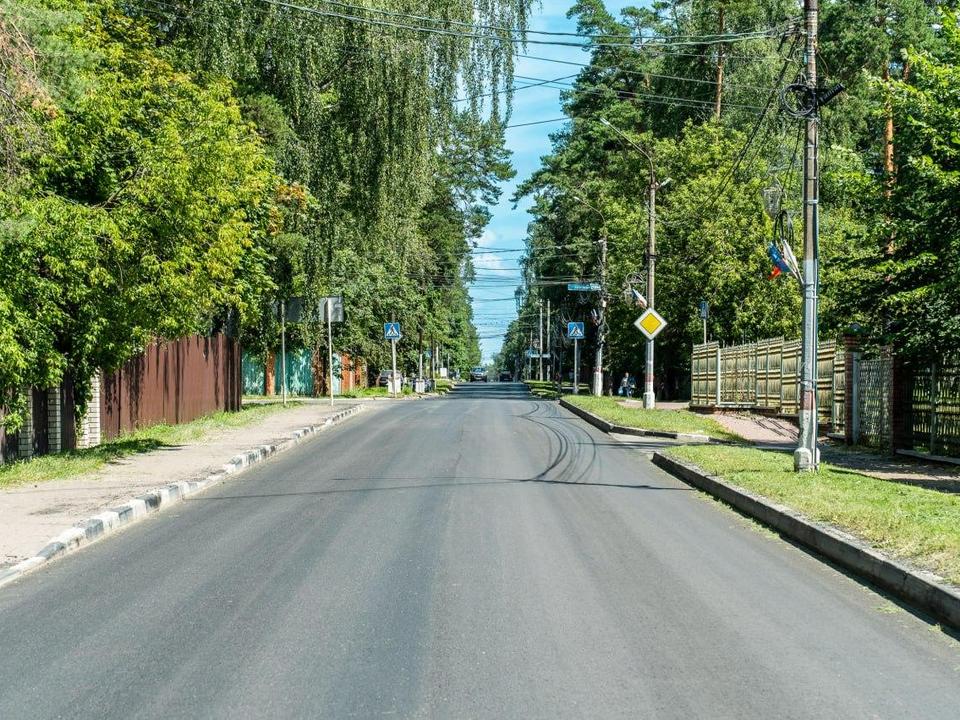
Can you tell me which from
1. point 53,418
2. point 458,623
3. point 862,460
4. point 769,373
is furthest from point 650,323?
point 458,623

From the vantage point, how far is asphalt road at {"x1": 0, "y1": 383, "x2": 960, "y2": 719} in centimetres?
490

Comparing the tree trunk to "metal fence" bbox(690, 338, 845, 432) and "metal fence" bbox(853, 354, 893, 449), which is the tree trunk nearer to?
"metal fence" bbox(690, 338, 845, 432)

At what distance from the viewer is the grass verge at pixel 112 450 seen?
13.3m

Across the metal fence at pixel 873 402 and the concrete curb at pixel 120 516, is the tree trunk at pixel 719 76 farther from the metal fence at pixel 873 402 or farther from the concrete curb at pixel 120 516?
the concrete curb at pixel 120 516

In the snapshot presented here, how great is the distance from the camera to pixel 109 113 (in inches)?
591

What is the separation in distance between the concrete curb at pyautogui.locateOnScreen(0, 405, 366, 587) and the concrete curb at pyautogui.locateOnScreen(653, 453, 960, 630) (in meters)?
6.74

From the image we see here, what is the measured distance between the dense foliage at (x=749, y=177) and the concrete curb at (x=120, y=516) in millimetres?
11366

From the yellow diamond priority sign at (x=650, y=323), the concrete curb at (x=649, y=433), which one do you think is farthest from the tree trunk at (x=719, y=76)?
the concrete curb at (x=649, y=433)

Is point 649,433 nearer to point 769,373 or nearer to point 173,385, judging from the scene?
point 769,373

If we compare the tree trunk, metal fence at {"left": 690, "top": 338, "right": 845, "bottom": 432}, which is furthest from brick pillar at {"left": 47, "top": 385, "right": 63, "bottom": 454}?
the tree trunk

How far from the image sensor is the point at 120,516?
1052cm

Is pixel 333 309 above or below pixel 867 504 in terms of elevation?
above

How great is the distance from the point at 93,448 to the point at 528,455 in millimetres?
7597

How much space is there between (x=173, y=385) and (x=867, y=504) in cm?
1758
